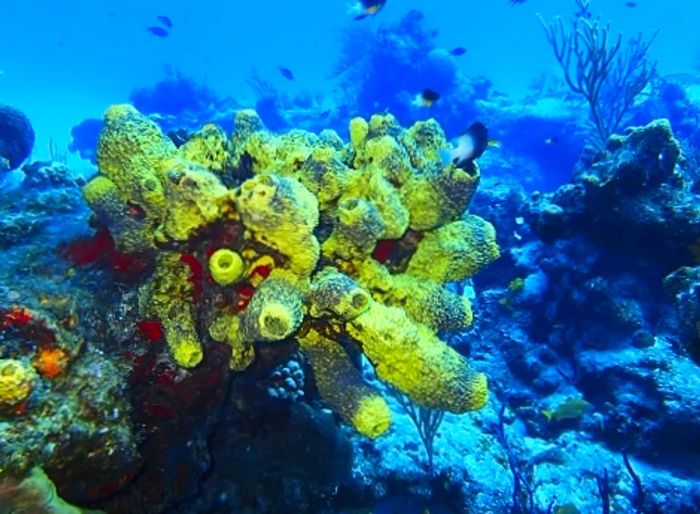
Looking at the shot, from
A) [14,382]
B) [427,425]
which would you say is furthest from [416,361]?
[427,425]

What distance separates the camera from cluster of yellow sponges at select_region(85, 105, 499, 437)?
186 cm

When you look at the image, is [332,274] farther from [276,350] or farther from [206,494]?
[206,494]

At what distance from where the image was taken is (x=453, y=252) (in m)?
2.35

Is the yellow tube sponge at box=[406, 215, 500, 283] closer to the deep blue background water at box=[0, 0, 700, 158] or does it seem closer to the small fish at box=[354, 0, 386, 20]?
the small fish at box=[354, 0, 386, 20]

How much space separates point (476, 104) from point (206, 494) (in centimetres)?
1840

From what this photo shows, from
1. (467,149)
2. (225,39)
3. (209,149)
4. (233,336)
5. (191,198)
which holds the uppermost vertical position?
(225,39)

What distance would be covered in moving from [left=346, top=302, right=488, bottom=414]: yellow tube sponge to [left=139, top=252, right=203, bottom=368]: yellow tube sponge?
2.29 ft

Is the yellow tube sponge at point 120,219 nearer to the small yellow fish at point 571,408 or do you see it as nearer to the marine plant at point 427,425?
the marine plant at point 427,425

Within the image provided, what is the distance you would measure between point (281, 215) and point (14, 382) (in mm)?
1030

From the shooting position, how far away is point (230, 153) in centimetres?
237

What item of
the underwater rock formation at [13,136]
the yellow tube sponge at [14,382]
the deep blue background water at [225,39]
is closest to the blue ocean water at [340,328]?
the yellow tube sponge at [14,382]

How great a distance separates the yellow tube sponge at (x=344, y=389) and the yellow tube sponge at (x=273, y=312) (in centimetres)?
32

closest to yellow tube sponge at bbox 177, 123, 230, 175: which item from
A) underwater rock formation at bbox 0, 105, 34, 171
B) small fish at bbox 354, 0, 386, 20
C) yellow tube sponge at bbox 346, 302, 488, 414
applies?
yellow tube sponge at bbox 346, 302, 488, 414

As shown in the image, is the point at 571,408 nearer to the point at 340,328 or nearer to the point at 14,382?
the point at 340,328
